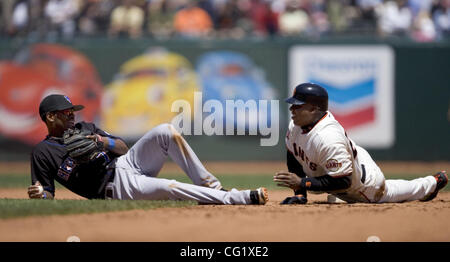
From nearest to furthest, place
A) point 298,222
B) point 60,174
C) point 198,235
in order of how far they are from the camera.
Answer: point 198,235
point 298,222
point 60,174

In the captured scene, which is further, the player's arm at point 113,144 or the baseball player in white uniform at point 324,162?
the player's arm at point 113,144

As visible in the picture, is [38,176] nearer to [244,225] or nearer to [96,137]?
[96,137]

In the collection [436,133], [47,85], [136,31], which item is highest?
[136,31]

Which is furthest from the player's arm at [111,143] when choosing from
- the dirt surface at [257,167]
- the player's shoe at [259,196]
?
the dirt surface at [257,167]

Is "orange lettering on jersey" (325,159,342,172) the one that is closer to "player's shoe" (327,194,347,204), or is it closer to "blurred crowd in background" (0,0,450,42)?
"player's shoe" (327,194,347,204)

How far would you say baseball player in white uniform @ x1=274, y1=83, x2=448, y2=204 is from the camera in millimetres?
6117

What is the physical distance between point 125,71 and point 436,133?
730 centimetres

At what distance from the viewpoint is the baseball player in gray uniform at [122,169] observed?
6.16m

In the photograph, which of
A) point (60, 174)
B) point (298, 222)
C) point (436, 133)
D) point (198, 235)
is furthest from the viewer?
point (436, 133)

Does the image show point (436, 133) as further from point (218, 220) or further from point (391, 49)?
point (218, 220)

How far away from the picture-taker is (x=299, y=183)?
618 centimetres

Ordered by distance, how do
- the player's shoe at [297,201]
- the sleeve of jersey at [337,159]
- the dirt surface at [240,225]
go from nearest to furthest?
Result: the dirt surface at [240,225]
the sleeve of jersey at [337,159]
the player's shoe at [297,201]

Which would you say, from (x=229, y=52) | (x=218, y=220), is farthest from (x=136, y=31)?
(x=218, y=220)

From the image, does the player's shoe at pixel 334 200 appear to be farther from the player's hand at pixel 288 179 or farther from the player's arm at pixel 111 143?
the player's arm at pixel 111 143
